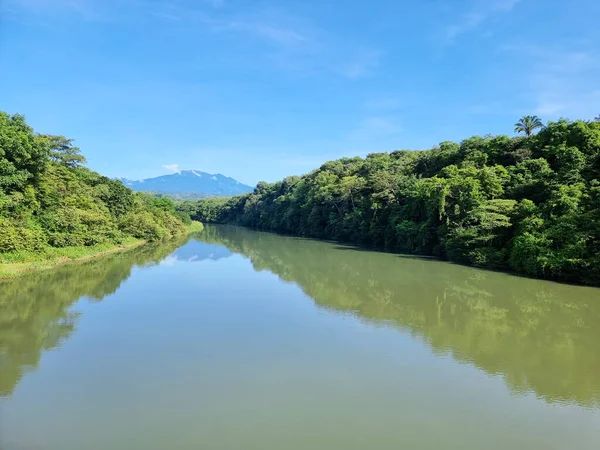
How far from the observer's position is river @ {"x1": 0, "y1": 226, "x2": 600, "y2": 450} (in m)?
6.64

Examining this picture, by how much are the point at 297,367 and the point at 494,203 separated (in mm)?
20748

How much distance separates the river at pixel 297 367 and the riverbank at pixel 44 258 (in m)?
1.15

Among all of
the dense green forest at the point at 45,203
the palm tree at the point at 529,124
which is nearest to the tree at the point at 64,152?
the dense green forest at the point at 45,203

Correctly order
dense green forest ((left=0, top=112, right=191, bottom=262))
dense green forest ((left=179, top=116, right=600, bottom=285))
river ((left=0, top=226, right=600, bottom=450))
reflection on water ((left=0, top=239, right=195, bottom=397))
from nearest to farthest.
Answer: river ((left=0, top=226, right=600, bottom=450)) < reflection on water ((left=0, top=239, right=195, bottom=397)) < dense green forest ((left=0, top=112, right=191, bottom=262)) < dense green forest ((left=179, top=116, right=600, bottom=285))

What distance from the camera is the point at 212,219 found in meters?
102

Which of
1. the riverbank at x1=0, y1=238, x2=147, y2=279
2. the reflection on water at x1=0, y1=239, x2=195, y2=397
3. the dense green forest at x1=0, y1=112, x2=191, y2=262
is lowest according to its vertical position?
the reflection on water at x1=0, y1=239, x2=195, y2=397

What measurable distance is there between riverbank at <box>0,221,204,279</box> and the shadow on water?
11.5 meters

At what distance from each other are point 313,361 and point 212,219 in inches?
3716

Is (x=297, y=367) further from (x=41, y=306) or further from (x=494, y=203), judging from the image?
(x=494, y=203)

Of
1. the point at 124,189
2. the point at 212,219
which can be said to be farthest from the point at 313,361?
the point at 212,219

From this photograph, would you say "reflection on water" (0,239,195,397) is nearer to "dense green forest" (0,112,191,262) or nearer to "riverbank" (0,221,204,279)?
"riverbank" (0,221,204,279)

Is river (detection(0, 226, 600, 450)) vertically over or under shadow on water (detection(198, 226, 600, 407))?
under

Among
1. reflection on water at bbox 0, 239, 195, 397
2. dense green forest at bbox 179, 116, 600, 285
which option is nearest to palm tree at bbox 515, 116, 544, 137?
dense green forest at bbox 179, 116, 600, 285

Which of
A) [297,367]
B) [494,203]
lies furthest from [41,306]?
[494,203]
